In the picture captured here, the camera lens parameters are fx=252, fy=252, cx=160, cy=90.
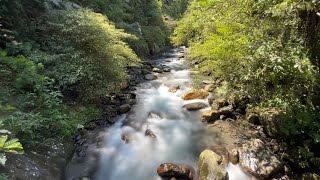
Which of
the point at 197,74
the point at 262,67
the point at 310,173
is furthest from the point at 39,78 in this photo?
the point at 197,74

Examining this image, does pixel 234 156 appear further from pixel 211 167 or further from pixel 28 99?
pixel 28 99

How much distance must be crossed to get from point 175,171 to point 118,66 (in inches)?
193

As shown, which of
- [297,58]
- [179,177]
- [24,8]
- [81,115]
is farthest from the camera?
[24,8]

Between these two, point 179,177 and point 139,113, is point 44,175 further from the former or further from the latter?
point 139,113

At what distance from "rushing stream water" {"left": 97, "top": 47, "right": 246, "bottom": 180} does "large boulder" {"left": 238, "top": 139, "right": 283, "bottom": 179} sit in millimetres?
299

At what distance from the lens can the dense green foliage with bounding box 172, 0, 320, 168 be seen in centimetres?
564

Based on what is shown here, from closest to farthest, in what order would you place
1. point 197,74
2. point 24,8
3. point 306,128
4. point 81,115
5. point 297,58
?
point 297,58, point 306,128, point 81,115, point 24,8, point 197,74

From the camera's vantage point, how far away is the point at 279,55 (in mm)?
5855

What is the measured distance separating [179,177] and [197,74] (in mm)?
8779

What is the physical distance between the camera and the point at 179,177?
6.09 metres

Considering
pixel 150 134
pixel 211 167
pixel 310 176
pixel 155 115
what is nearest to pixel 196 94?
pixel 155 115

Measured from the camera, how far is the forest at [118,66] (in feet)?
19.1

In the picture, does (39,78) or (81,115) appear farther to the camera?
(81,115)

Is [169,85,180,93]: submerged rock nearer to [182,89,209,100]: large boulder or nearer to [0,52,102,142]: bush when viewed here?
[182,89,209,100]: large boulder
